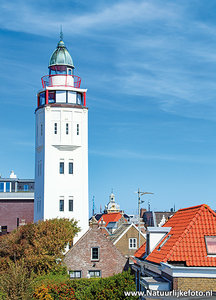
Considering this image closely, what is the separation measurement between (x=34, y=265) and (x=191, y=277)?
22021 millimetres

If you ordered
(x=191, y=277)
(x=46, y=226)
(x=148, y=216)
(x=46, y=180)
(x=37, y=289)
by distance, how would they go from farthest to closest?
(x=148, y=216) → (x=46, y=180) → (x=46, y=226) → (x=37, y=289) → (x=191, y=277)

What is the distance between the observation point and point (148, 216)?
113m

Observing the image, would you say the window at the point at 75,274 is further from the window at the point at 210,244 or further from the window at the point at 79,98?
the window at the point at 210,244

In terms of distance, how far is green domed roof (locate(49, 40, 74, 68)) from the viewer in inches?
2335

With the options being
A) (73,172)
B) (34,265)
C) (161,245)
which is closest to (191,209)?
(161,245)

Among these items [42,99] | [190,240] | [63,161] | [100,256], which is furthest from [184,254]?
[42,99]

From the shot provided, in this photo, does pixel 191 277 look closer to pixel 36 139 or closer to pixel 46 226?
pixel 46 226

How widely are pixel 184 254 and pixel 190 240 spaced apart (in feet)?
3.58

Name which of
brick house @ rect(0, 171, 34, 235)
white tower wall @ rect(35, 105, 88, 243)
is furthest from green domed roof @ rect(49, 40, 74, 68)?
brick house @ rect(0, 171, 34, 235)

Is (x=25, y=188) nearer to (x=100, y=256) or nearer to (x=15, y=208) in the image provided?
(x=15, y=208)

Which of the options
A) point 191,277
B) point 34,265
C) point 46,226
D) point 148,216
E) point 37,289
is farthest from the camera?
point 148,216

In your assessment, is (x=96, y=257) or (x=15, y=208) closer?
(x=96, y=257)

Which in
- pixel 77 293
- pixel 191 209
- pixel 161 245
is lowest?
pixel 77 293

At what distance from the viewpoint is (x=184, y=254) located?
76.7 ft
